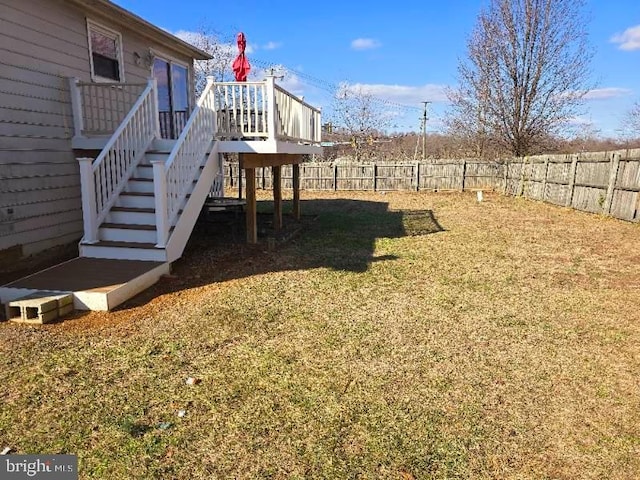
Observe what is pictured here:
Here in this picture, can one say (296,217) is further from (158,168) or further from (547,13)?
(547,13)

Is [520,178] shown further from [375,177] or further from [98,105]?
[98,105]

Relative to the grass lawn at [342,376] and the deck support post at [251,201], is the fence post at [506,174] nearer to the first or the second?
the grass lawn at [342,376]

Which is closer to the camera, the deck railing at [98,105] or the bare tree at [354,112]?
the deck railing at [98,105]

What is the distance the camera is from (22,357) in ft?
11.5

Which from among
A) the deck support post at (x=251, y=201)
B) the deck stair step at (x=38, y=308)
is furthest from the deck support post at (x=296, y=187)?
the deck stair step at (x=38, y=308)

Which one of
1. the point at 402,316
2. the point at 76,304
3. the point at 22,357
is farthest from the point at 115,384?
the point at 402,316

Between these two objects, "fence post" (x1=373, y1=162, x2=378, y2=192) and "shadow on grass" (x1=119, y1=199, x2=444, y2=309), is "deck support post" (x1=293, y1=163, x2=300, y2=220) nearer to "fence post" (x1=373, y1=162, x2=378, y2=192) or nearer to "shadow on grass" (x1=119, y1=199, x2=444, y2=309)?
"shadow on grass" (x1=119, y1=199, x2=444, y2=309)

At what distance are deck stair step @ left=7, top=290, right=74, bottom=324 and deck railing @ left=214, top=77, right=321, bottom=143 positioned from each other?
12.1ft

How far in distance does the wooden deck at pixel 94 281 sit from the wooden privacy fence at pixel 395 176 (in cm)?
1427

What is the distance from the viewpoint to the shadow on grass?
608 cm

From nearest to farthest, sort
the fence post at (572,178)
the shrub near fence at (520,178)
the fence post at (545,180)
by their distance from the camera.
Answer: the shrub near fence at (520,178) < the fence post at (572,178) < the fence post at (545,180)

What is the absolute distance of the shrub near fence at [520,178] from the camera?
33.9 ft

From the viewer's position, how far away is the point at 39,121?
6391mm

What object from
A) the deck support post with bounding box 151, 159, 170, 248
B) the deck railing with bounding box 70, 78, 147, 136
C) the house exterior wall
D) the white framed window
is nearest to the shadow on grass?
the deck support post with bounding box 151, 159, 170, 248
